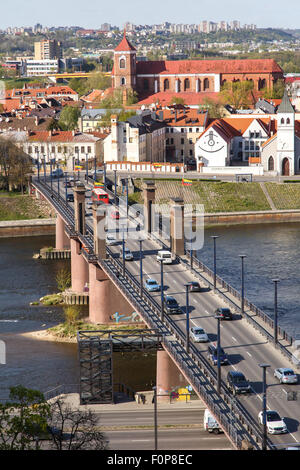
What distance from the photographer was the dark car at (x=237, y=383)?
26219 millimetres

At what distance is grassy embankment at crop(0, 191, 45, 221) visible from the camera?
67.9m

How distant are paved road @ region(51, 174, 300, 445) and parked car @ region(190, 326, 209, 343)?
0.26m

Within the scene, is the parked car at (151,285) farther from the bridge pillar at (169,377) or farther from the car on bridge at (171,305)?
the bridge pillar at (169,377)

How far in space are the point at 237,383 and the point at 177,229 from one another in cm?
1527

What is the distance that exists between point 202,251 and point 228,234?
28.5 feet

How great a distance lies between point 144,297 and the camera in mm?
35188

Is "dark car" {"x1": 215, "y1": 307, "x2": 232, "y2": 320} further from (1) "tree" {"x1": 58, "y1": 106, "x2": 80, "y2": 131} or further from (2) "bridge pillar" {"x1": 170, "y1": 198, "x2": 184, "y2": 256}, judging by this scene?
(1) "tree" {"x1": 58, "y1": 106, "x2": 80, "y2": 131}

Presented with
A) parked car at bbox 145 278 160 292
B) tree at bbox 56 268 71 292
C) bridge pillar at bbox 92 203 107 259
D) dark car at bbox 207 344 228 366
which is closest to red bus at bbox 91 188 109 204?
tree at bbox 56 268 71 292

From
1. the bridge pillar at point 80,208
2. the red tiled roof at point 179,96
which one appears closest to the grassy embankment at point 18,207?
the bridge pillar at point 80,208

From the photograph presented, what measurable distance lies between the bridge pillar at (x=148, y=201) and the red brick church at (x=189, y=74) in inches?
2531

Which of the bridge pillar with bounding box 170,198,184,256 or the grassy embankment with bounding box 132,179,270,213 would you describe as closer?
the bridge pillar with bounding box 170,198,184,256

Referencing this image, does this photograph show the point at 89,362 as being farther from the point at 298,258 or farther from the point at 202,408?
the point at 298,258

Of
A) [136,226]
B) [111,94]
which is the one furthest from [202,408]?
[111,94]

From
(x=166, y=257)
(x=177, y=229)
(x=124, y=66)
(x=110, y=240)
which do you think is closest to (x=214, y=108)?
(x=124, y=66)
